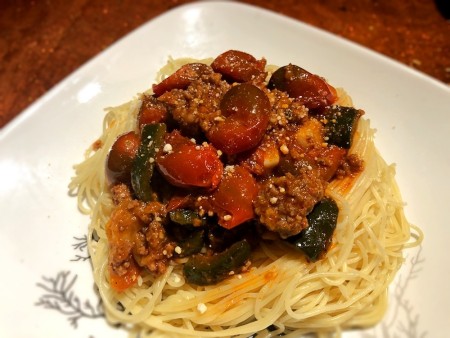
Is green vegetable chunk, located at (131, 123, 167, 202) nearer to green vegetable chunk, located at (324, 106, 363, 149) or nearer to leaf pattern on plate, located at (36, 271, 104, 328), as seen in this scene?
leaf pattern on plate, located at (36, 271, 104, 328)

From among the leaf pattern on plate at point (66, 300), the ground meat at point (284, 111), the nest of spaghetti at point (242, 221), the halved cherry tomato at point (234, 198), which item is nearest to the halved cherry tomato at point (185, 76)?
the nest of spaghetti at point (242, 221)

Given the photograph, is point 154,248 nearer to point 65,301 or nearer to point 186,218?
point 186,218

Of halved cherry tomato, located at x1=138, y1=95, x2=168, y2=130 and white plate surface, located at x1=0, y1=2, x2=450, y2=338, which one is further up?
halved cherry tomato, located at x1=138, y1=95, x2=168, y2=130

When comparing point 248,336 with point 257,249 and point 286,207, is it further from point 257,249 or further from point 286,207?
point 286,207

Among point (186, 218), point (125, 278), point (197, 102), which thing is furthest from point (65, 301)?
point (197, 102)

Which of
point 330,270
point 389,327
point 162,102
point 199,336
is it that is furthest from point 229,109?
point 389,327

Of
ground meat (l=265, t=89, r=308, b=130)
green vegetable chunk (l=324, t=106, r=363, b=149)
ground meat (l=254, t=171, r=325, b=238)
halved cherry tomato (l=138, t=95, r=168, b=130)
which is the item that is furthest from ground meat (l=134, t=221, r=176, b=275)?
green vegetable chunk (l=324, t=106, r=363, b=149)

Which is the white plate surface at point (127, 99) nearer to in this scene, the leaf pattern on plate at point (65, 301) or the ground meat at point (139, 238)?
the leaf pattern on plate at point (65, 301)
